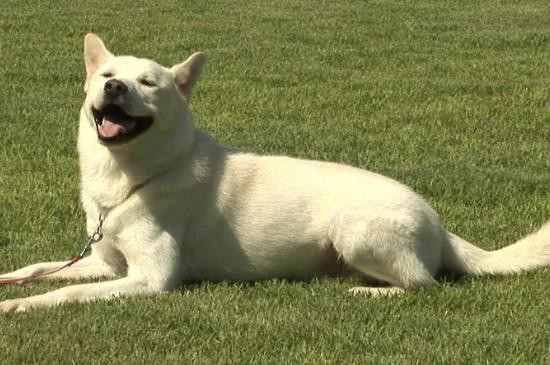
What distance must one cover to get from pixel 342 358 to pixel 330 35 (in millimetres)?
13495

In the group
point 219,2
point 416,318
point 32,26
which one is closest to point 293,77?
point 32,26

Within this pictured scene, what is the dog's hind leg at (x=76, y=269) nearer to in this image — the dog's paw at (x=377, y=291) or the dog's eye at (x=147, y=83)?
the dog's eye at (x=147, y=83)

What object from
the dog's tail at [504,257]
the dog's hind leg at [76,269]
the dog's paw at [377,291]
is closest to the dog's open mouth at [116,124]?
the dog's hind leg at [76,269]

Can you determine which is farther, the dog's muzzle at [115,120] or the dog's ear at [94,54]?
the dog's ear at [94,54]

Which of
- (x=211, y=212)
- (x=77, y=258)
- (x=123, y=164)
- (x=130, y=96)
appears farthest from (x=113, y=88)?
(x=77, y=258)

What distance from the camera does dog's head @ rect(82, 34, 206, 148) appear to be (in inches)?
241

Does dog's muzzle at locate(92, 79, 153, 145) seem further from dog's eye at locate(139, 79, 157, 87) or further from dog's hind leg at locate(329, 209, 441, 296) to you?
dog's hind leg at locate(329, 209, 441, 296)

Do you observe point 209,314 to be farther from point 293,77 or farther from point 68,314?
point 293,77

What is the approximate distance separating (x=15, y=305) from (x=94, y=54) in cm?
166

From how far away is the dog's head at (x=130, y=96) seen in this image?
612cm

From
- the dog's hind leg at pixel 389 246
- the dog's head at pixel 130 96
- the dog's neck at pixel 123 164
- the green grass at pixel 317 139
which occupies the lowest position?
the green grass at pixel 317 139

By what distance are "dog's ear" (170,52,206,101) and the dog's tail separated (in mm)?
1753

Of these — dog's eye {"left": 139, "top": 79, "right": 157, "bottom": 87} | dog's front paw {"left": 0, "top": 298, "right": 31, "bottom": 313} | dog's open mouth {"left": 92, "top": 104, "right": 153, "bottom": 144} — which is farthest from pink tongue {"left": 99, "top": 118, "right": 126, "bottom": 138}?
dog's front paw {"left": 0, "top": 298, "right": 31, "bottom": 313}

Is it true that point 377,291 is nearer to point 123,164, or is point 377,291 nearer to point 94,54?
point 123,164
